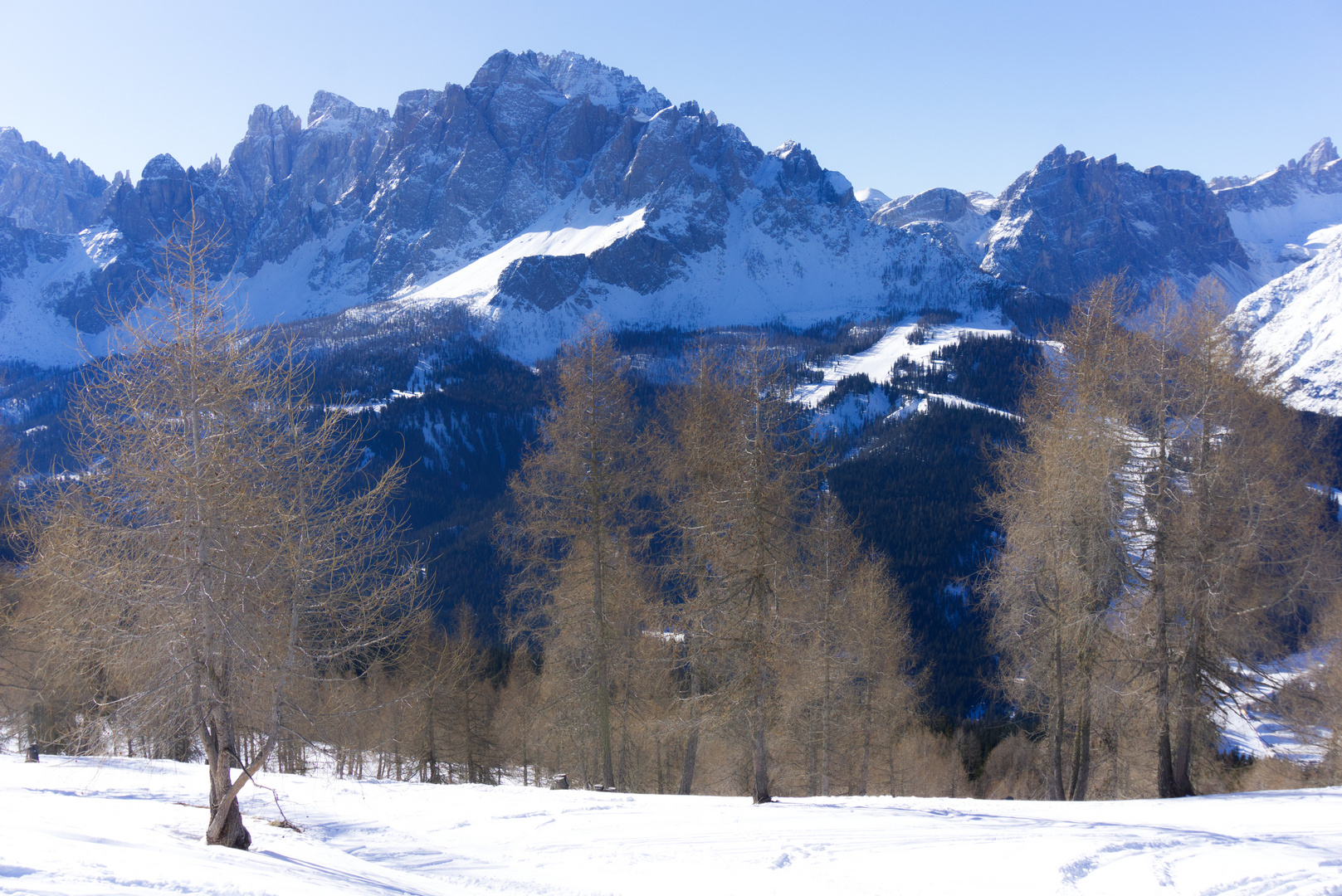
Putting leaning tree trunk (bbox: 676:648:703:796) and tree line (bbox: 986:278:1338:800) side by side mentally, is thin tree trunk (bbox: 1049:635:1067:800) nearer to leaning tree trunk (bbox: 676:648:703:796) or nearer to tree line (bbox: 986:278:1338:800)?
tree line (bbox: 986:278:1338:800)

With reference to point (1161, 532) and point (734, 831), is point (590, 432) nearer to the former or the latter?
point (734, 831)

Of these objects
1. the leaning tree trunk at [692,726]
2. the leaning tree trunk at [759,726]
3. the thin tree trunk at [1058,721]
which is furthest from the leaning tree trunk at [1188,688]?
the leaning tree trunk at [692,726]

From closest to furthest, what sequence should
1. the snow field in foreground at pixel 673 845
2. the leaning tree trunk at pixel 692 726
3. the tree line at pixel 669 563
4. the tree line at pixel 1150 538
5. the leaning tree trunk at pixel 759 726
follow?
1. the snow field in foreground at pixel 673 845
2. the tree line at pixel 669 563
3. the leaning tree trunk at pixel 759 726
4. the tree line at pixel 1150 538
5. the leaning tree trunk at pixel 692 726

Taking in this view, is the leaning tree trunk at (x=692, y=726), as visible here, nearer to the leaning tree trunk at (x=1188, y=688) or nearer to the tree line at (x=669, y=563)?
the tree line at (x=669, y=563)

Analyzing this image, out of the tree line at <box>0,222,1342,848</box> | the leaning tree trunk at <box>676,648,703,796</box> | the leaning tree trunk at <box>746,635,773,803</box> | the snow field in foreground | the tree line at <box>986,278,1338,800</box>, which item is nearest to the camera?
the snow field in foreground

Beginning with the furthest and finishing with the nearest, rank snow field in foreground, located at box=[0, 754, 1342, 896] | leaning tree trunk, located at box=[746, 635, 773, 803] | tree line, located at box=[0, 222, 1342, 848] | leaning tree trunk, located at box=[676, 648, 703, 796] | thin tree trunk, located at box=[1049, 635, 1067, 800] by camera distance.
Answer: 1. thin tree trunk, located at box=[1049, 635, 1067, 800]
2. leaning tree trunk, located at box=[676, 648, 703, 796]
3. leaning tree trunk, located at box=[746, 635, 773, 803]
4. tree line, located at box=[0, 222, 1342, 848]
5. snow field in foreground, located at box=[0, 754, 1342, 896]

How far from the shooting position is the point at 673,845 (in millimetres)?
10828

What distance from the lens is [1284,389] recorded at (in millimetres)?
22391

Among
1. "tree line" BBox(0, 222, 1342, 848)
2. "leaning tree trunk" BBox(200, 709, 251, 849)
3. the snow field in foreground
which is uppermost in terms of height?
"tree line" BBox(0, 222, 1342, 848)

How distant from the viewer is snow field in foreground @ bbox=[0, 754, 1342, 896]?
768 cm

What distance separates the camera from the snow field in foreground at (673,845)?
768 centimetres

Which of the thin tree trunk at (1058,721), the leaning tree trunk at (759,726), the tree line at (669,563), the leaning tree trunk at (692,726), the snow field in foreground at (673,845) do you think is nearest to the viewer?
the snow field in foreground at (673,845)

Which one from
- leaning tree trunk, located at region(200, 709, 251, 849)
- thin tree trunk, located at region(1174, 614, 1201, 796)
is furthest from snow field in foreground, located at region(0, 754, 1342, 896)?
thin tree trunk, located at region(1174, 614, 1201, 796)

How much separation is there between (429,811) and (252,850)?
5.14 m
